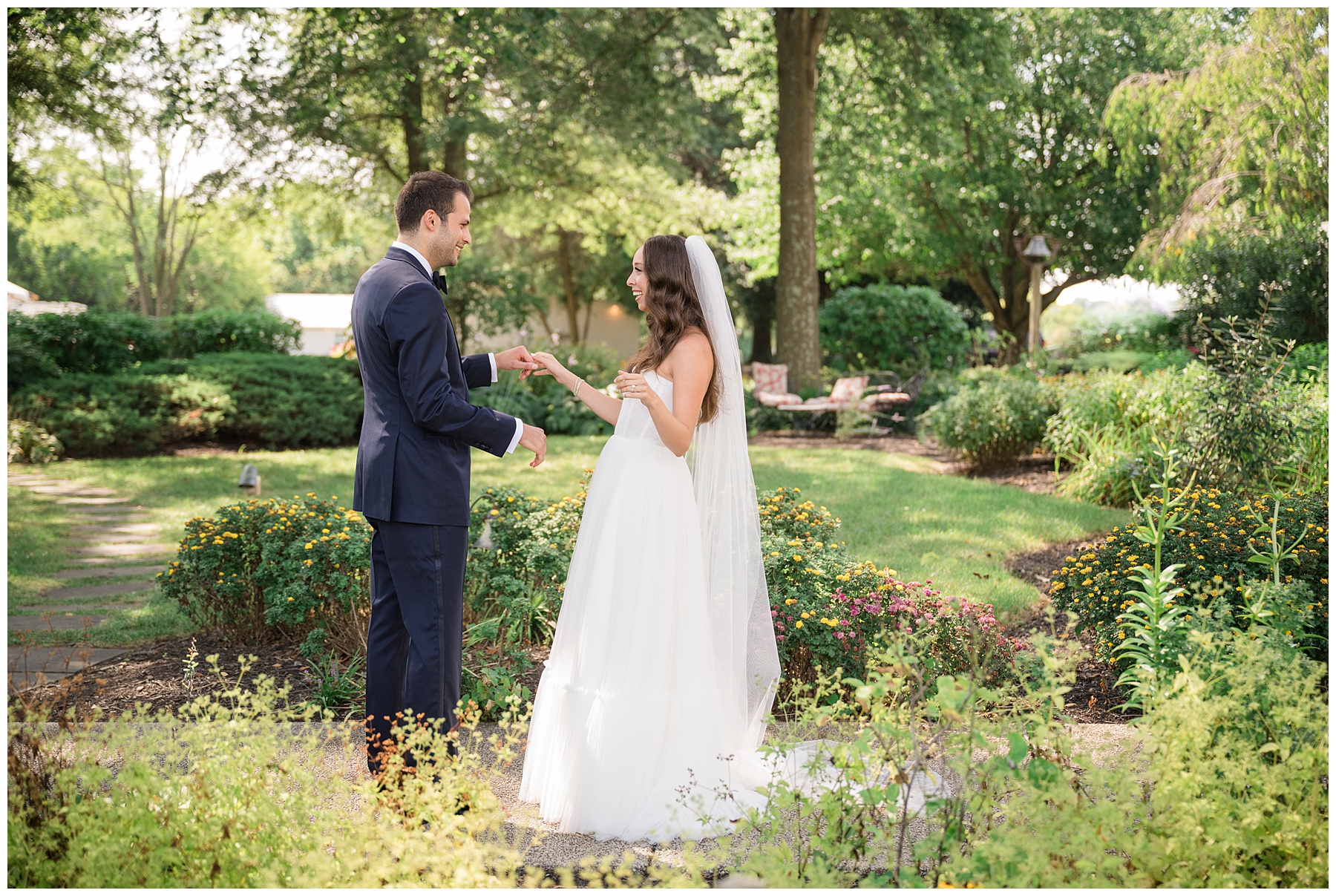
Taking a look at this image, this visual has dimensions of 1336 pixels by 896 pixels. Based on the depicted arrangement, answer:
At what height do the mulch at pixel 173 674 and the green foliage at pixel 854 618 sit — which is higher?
the green foliage at pixel 854 618

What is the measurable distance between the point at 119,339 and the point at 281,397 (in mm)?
2937

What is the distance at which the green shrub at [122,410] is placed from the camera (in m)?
12.8

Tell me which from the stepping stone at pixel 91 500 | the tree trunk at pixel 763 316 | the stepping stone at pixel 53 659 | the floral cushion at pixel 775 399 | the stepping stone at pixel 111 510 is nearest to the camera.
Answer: the stepping stone at pixel 53 659

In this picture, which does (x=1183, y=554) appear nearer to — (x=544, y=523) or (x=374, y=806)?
(x=544, y=523)

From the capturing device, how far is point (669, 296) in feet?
11.8

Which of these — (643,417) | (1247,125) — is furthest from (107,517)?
(1247,125)

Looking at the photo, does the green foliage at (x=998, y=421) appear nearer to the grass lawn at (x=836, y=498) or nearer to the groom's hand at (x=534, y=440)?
the grass lawn at (x=836, y=498)

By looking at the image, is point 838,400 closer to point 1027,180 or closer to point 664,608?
point 664,608

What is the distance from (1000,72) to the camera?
668 inches

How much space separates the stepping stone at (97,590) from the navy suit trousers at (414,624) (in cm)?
405

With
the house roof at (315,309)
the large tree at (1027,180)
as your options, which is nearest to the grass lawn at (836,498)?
the large tree at (1027,180)

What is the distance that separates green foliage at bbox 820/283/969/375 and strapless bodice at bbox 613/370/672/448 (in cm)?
1589

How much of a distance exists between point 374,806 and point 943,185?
23513 mm

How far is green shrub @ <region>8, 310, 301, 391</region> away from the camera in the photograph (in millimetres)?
13445
